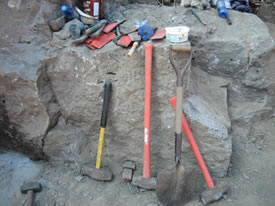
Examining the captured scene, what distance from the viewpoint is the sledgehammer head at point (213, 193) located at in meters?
1.93

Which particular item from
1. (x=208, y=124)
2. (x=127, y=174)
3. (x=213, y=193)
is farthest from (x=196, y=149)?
(x=127, y=174)

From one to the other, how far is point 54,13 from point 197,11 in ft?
4.09

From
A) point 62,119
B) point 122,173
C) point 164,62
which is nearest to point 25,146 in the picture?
point 62,119

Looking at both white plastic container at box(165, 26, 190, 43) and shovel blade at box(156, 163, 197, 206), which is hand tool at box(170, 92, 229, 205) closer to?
shovel blade at box(156, 163, 197, 206)

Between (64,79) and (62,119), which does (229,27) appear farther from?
(62,119)

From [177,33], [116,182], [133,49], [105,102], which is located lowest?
[116,182]

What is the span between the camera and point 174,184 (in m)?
1.88

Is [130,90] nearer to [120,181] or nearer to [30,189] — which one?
[120,181]

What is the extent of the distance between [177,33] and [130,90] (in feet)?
1.80

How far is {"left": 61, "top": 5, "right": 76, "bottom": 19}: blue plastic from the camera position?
2020 millimetres

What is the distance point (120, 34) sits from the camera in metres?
2.06

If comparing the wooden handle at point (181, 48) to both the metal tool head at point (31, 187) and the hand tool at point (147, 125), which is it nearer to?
the hand tool at point (147, 125)

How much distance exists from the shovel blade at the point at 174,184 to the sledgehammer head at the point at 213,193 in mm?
156

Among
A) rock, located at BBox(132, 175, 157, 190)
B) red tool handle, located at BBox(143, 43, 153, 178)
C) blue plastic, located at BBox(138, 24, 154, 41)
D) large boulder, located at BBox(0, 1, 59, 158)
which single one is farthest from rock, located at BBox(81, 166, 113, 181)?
blue plastic, located at BBox(138, 24, 154, 41)
